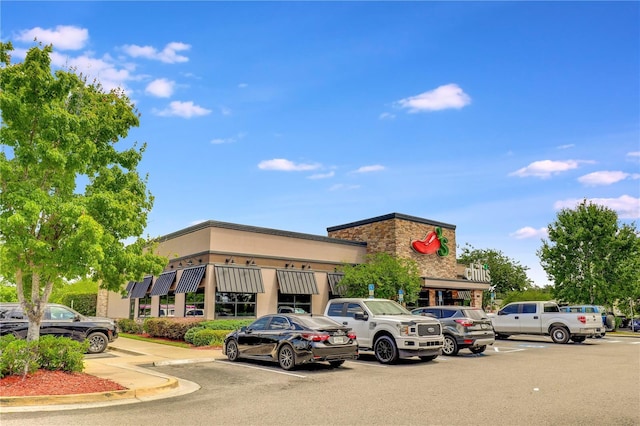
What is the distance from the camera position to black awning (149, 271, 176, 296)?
28256 mm

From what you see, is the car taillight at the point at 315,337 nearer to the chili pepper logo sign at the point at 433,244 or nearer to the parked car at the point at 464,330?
the parked car at the point at 464,330

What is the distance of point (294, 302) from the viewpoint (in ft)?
Answer: 93.9

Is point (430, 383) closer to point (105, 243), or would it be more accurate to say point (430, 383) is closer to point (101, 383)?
point (101, 383)

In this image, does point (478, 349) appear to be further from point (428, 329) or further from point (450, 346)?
point (428, 329)

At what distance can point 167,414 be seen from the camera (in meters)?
8.34

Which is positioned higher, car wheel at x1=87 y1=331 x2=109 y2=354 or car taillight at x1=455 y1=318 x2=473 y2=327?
car taillight at x1=455 y1=318 x2=473 y2=327

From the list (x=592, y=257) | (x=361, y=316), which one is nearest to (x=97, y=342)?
(x=361, y=316)

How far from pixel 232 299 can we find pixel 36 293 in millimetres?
15147

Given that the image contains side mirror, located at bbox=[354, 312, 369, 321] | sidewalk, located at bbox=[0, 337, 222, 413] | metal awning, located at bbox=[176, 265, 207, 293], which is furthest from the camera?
metal awning, located at bbox=[176, 265, 207, 293]

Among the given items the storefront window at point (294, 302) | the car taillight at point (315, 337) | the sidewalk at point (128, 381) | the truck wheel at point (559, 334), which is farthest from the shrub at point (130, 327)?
the truck wheel at point (559, 334)

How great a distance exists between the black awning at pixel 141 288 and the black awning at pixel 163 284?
29.1 inches

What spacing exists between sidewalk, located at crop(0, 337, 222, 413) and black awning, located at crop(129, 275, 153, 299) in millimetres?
11856

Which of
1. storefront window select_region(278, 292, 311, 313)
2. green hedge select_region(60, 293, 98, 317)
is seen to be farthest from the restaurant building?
green hedge select_region(60, 293, 98, 317)

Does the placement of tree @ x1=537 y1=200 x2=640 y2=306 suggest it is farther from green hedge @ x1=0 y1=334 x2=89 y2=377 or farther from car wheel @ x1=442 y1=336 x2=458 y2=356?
green hedge @ x1=0 y1=334 x2=89 y2=377
